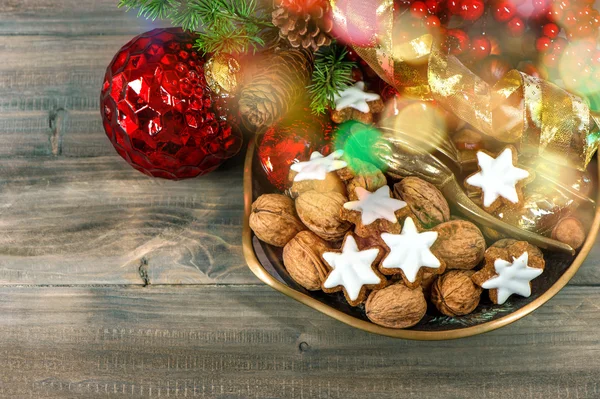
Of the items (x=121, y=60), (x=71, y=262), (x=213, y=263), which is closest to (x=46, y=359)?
(x=71, y=262)

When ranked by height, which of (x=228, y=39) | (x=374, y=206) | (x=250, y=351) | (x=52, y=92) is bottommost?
(x=250, y=351)

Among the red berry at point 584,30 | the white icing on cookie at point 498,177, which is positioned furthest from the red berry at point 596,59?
the white icing on cookie at point 498,177

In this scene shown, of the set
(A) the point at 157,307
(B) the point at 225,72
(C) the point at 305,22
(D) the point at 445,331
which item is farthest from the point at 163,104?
(D) the point at 445,331

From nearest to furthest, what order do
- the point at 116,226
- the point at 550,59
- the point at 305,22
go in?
the point at 305,22 → the point at 550,59 → the point at 116,226

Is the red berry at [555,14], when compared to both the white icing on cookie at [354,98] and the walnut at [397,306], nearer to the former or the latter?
the white icing on cookie at [354,98]

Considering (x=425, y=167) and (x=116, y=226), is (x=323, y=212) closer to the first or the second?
(x=425, y=167)

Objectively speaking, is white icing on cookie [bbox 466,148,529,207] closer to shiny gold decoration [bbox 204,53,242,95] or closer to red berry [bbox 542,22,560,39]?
red berry [bbox 542,22,560,39]
